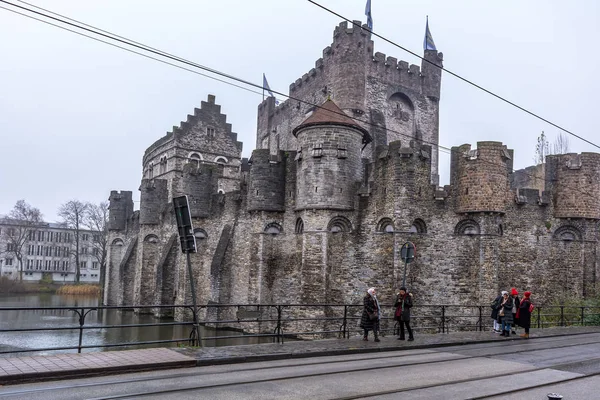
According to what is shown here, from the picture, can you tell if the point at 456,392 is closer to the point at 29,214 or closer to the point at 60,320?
the point at 60,320

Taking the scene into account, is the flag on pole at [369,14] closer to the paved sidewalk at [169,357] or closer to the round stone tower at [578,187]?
the round stone tower at [578,187]

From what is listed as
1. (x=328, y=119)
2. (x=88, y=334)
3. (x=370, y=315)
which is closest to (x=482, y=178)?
(x=328, y=119)

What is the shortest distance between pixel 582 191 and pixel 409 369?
1647cm

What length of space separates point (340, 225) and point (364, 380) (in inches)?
545

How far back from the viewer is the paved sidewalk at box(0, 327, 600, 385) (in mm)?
8148

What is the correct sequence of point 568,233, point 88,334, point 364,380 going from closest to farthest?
point 364,380 < point 568,233 < point 88,334

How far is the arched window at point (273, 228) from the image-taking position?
24.2 m

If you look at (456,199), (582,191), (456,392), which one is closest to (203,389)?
(456,392)

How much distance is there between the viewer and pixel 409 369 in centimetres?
973

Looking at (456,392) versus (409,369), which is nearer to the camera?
(456,392)

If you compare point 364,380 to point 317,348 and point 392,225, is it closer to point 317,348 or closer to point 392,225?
point 317,348

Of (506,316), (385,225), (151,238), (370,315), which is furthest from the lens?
(151,238)

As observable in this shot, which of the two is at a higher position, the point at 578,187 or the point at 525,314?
the point at 578,187

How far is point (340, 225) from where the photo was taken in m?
22.3
